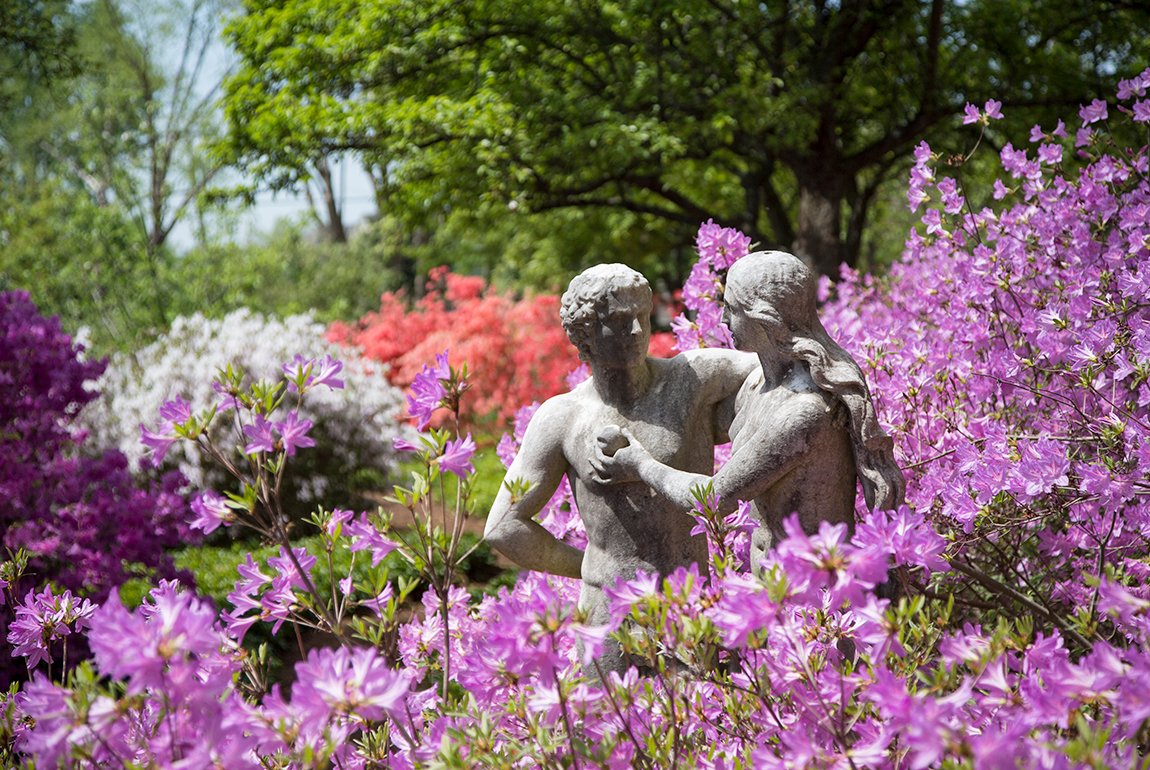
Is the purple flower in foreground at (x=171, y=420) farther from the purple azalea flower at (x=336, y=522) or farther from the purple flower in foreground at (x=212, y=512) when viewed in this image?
the purple azalea flower at (x=336, y=522)

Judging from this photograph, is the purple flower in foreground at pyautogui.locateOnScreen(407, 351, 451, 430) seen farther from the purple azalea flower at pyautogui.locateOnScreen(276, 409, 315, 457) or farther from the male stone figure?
the male stone figure

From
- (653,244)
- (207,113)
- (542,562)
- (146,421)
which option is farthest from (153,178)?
(542,562)

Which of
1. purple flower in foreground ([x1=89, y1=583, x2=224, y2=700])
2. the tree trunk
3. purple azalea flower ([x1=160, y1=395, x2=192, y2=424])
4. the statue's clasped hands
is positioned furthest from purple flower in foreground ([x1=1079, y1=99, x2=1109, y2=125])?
the tree trunk

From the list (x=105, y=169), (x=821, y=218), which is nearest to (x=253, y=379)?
(x=821, y=218)

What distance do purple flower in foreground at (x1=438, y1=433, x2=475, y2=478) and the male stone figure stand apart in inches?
24.2

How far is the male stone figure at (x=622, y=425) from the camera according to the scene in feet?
8.26

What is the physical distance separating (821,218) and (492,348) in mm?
3817

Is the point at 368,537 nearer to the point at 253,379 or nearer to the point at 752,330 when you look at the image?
the point at 752,330

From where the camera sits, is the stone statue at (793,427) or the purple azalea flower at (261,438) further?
the stone statue at (793,427)

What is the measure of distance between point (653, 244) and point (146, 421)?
10.9 m

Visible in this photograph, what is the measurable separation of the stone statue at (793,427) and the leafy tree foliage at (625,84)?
6199 mm

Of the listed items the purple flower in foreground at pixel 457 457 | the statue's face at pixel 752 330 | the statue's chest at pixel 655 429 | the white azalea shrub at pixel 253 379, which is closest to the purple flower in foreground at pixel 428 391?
the purple flower in foreground at pixel 457 457

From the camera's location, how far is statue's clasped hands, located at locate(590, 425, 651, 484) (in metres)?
2.42

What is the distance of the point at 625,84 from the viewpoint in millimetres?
9266
